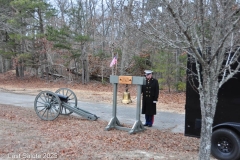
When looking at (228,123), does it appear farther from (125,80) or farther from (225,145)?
(125,80)

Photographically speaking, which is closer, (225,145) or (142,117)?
(225,145)

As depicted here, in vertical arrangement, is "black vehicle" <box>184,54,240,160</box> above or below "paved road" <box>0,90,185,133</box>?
above

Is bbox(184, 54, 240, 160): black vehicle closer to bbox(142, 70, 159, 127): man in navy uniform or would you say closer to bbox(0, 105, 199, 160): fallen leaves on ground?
bbox(0, 105, 199, 160): fallen leaves on ground

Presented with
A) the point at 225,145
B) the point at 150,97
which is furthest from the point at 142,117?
the point at 225,145

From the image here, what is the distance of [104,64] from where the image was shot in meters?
24.5

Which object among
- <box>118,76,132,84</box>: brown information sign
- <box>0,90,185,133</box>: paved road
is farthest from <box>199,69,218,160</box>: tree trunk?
<box>0,90,185,133</box>: paved road

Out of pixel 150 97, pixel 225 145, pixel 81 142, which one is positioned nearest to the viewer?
pixel 225 145

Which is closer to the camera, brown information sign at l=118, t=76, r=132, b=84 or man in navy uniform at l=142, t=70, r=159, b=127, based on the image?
brown information sign at l=118, t=76, r=132, b=84

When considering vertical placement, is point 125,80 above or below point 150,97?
above

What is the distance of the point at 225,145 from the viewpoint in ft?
17.6

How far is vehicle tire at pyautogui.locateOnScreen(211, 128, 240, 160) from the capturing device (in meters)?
5.16

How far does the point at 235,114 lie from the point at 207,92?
211cm

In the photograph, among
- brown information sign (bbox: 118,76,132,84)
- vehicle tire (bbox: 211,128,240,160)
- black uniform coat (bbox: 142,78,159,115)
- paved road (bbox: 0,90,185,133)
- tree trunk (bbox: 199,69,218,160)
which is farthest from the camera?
paved road (bbox: 0,90,185,133)

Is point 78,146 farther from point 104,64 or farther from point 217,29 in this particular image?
point 104,64
